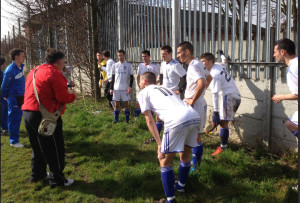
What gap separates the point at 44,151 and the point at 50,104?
0.71 metres

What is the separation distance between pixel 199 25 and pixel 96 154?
3865 mm

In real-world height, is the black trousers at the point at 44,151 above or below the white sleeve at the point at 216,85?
below

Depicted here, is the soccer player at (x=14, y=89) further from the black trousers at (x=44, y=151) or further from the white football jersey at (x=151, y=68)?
the white football jersey at (x=151, y=68)

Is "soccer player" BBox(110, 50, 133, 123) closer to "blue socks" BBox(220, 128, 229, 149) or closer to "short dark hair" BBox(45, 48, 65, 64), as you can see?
"blue socks" BBox(220, 128, 229, 149)

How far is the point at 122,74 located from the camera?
7574mm

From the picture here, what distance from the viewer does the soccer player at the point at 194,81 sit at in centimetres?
396

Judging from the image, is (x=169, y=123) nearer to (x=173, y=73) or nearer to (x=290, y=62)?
(x=290, y=62)

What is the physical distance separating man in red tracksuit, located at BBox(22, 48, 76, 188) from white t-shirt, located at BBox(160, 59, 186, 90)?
92.2 inches

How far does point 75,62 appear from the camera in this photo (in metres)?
11.4

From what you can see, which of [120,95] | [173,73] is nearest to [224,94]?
[173,73]

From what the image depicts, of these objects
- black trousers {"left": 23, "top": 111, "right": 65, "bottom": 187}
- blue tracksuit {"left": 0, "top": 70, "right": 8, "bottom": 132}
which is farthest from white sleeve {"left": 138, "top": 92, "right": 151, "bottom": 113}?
blue tracksuit {"left": 0, "top": 70, "right": 8, "bottom": 132}

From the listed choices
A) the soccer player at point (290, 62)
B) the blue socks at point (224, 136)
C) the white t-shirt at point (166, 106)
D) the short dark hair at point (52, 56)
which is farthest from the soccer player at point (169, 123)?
the blue socks at point (224, 136)

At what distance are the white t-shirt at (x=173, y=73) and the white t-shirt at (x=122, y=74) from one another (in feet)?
7.07

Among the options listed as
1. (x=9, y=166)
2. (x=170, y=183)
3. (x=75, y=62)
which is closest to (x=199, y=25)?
(x=170, y=183)
